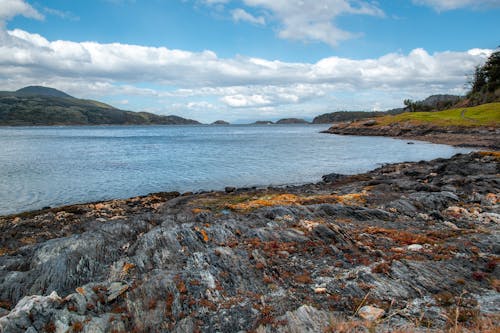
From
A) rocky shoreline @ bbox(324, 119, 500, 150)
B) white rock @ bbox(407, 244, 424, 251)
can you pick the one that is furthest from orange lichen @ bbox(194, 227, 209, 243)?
rocky shoreline @ bbox(324, 119, 500, 150)

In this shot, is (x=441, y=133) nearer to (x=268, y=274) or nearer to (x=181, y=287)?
(x=268, y=274)

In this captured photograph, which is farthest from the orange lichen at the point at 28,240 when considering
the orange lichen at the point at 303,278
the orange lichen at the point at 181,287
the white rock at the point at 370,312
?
the white rock at the point at 370,312

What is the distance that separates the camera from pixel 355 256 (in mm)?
14125

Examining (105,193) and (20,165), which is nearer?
(105,193)

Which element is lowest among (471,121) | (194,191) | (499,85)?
(194,191)

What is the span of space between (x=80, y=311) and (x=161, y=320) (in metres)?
2.62

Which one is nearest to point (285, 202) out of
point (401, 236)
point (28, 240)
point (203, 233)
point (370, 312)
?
point (401, 236)

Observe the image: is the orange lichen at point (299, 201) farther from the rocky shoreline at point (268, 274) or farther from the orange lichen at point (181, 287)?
the orange lichen at point (181, 287)

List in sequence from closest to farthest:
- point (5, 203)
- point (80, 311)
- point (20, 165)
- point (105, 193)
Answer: point (80, 311)
point (5, 203)
point (105, 193)
point (20, 165)

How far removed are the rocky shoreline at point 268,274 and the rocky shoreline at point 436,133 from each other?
216 feet

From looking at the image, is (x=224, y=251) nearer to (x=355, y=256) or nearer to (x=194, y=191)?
(x=355, y=256)

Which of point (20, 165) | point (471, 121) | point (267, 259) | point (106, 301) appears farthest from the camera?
point (471, 121)

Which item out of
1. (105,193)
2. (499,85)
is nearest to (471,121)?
(499,85)

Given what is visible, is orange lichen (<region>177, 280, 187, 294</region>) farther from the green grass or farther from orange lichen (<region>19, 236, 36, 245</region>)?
the green grass
